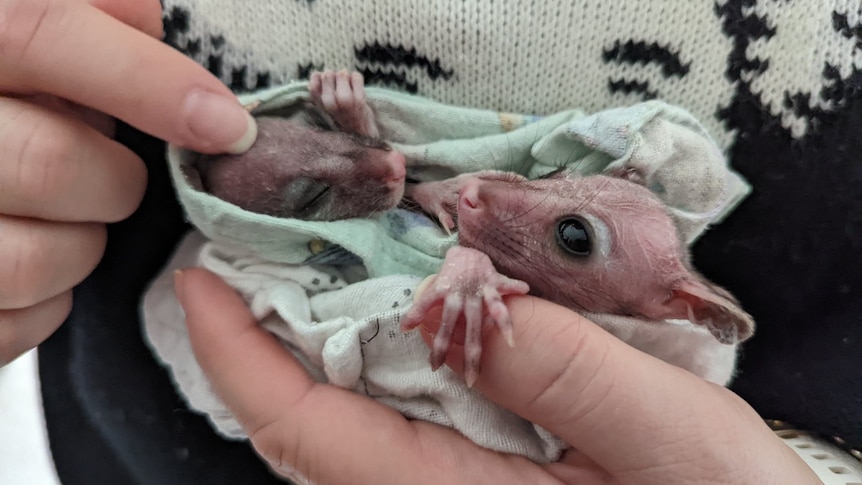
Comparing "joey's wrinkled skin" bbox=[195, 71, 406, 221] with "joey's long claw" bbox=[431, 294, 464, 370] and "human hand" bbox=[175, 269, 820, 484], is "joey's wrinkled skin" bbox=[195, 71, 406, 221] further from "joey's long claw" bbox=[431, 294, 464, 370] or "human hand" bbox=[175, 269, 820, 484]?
"joey's long claw" bbox=[431, 294, 464, 370]

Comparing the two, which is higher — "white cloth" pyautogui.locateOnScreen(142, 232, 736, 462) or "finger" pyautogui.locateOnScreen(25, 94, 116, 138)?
"finger" pyautogui.locateOnScreen(25, 94, 116, 138)

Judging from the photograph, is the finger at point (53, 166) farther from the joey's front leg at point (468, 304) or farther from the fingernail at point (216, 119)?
the joey's front leg at point (468, 304)

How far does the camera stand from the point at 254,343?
3.83 ft

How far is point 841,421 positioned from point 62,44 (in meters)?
1.75

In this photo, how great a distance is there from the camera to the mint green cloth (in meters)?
1.20

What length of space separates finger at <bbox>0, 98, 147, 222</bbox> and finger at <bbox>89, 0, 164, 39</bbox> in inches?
8.4

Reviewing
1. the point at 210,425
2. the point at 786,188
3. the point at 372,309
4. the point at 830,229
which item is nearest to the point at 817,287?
the point at 830,229

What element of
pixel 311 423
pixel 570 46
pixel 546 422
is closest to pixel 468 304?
pixel 546 422

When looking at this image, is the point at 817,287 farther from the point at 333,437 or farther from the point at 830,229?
the point at 333,437

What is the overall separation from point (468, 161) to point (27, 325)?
0.92m

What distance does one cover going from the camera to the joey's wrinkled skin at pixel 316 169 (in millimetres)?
1219

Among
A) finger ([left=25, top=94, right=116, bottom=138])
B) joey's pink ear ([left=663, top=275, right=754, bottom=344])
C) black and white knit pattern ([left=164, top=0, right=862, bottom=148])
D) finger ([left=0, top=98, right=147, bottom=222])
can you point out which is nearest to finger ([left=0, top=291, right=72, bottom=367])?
finger ([left=0, top=98, right=147, bottom=222])

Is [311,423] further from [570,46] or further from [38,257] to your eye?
[570,46]

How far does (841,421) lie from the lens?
1.47 m
